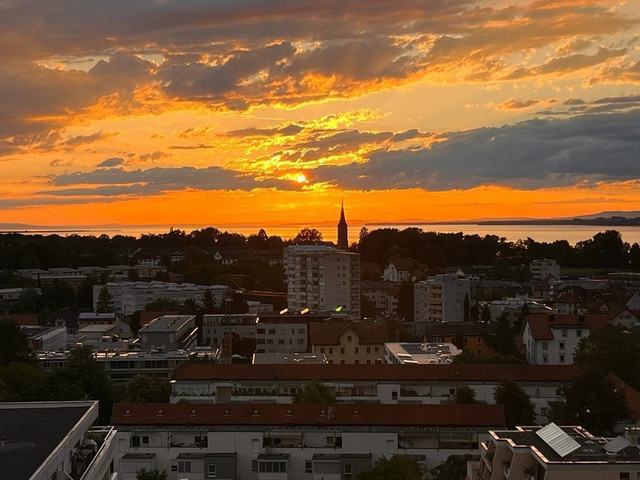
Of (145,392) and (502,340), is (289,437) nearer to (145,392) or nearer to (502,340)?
(145,392)

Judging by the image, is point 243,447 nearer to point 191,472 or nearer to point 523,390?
point 191,472

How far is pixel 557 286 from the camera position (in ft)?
278

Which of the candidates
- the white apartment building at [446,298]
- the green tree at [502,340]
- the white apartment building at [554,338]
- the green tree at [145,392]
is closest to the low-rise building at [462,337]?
the green tree at [502,340]

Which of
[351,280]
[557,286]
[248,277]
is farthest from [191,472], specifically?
[248,277]

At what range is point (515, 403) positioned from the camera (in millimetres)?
29688

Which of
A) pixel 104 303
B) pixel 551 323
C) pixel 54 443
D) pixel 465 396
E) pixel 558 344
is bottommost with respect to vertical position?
pixel 465 396

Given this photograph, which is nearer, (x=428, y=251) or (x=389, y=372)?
(x=389, y=372)

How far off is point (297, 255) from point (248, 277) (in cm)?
2656

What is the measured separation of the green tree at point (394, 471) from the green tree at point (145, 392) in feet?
42.0

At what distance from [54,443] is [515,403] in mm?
21308

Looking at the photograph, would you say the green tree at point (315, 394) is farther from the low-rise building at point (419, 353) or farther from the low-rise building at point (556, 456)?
the low-rise building at point (556, 456)

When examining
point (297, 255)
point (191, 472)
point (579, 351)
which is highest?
point (297, 255)

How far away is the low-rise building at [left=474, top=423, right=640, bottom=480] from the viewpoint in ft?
58.1

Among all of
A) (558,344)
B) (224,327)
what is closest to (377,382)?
(558,344)
